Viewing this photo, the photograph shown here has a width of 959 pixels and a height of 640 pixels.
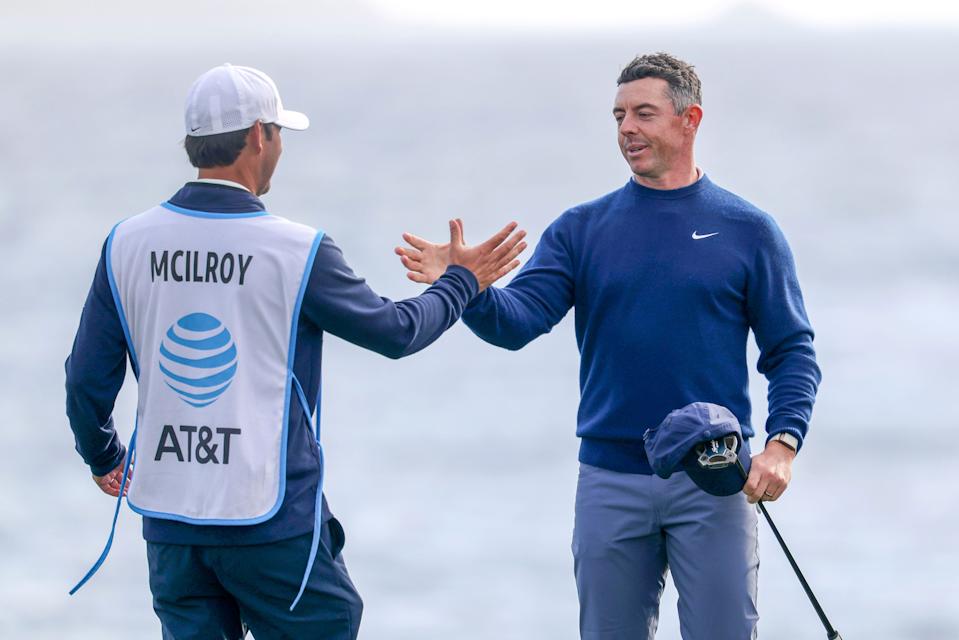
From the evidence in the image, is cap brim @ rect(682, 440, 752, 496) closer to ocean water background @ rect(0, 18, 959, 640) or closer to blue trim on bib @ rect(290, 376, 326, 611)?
blue trim on bib @ rect(290, 376, 326, 611)

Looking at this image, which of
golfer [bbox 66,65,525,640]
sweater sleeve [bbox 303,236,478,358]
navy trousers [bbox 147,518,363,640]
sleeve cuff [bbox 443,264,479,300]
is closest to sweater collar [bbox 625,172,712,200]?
sleeve cuff [bbox 443,264,479,300]

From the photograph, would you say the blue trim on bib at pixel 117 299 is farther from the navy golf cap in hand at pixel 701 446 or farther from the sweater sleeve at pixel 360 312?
the navy golf cap in hand at pixel 701 446

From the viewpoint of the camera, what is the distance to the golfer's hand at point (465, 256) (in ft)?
12.4

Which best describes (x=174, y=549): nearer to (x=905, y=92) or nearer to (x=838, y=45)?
(x=905, y=92)

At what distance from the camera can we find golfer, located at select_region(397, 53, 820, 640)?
3822 mm

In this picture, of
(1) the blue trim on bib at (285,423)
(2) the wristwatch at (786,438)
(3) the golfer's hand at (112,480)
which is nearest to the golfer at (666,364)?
(2) the wristwatch at (786,438)

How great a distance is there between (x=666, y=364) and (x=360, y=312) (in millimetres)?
869

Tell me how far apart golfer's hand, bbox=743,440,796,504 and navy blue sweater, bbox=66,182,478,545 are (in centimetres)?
85

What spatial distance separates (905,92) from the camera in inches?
2549

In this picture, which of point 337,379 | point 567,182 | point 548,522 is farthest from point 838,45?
point 548,522

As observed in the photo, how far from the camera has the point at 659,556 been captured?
393 cm

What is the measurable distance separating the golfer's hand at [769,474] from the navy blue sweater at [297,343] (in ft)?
2.80

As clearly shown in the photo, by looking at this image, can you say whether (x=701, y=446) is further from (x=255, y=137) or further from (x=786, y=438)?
(x=255, y=137)

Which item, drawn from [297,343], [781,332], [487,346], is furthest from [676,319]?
[487,346]
